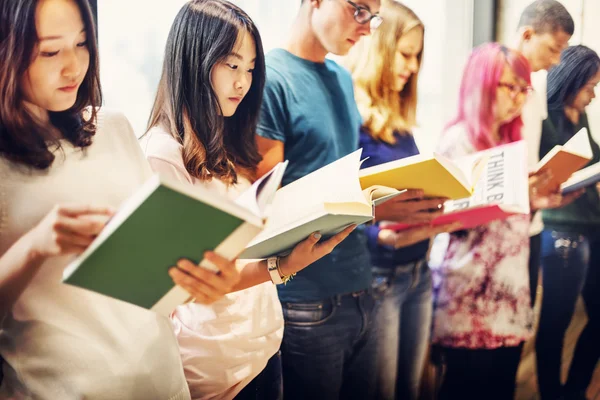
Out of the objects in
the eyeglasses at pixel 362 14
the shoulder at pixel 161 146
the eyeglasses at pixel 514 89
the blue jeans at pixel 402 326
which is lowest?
the blue jeans at pixel 402 326

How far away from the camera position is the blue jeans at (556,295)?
7.41ft

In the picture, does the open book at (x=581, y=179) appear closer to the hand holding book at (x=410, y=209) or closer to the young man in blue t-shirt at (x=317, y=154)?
the hand holding book at (x=410, y=209)

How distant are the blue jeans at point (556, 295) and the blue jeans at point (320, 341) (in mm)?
928

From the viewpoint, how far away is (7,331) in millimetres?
1101

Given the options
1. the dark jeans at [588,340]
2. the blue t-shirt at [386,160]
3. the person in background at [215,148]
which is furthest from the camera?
the dark jeans at [588,340]

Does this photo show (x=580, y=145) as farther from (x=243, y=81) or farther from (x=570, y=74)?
(x=243, y=81)

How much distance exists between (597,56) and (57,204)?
197 cm

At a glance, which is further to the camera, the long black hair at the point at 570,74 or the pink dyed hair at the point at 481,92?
the long black hair at the point at 570,74

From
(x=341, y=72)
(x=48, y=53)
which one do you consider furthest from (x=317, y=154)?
(x=48, y=53)

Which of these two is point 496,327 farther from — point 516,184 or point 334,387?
point 334,387

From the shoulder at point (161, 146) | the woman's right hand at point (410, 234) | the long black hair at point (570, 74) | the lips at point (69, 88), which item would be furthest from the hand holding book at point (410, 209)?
the lips at point (69, 88)

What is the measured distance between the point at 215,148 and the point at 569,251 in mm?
1552

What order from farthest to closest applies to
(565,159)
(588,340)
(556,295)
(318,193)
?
(588,340) → (556,295) → (565,159) → (318,193)

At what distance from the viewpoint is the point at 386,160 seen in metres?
1.81
